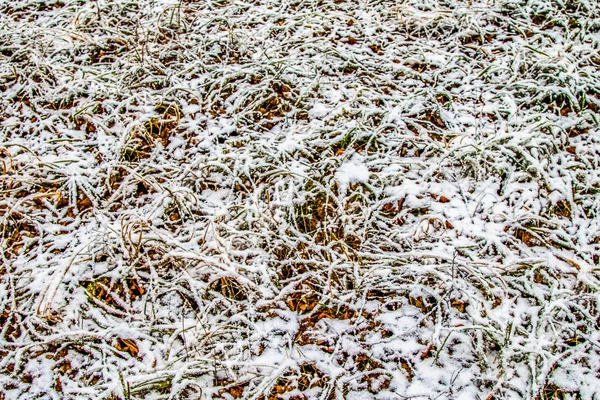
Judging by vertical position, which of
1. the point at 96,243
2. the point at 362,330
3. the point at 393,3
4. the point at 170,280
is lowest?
the point at 362,330

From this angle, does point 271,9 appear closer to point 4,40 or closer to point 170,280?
point 4,40

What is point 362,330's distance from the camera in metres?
1.84

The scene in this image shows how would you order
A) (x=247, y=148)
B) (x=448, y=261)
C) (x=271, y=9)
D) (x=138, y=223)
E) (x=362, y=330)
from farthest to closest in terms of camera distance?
(x=271, y=9) < (x=247, y=148) < (x=138, y=223) < (x=448, y=261) < (x=362, y=330)

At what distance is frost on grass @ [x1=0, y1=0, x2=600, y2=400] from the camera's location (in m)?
1.74

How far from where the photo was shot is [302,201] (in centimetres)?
222

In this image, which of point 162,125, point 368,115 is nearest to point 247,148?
point 162,125

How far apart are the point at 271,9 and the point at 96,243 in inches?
92.1

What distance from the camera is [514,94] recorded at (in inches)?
107

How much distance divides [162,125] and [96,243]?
904 millimetres

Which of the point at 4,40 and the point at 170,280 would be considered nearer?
the point at 170,280

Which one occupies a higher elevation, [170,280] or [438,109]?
[438,109]

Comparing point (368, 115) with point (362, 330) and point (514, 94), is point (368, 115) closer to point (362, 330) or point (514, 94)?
point (514, 94)

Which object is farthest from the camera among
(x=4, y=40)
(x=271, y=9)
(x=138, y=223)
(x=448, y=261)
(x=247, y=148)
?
(x=271, y=9)

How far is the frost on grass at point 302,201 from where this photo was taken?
1.74 m
